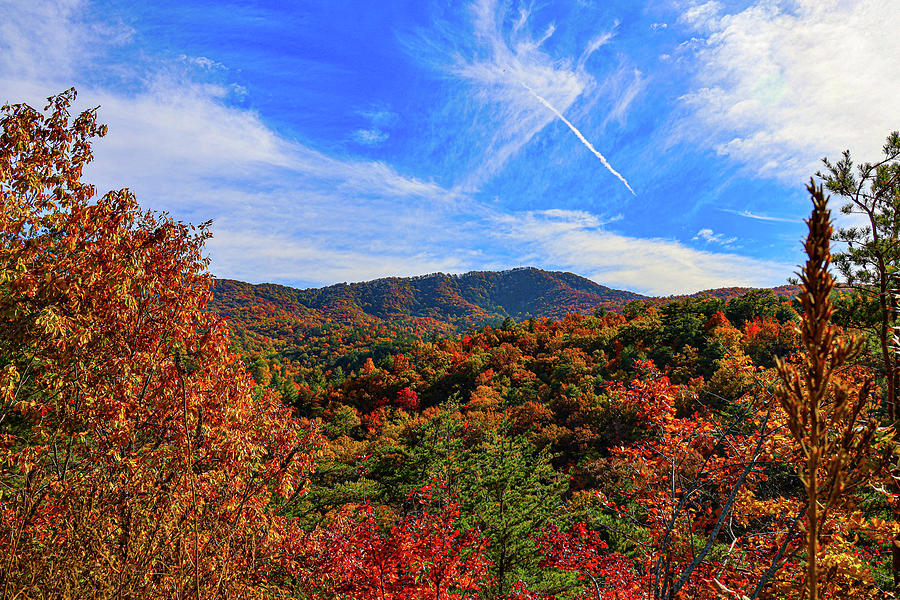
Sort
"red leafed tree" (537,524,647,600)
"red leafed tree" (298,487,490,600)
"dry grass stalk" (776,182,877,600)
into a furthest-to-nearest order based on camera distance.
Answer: "red leafed tree" (537,524,647,600)
"red leafed tree" (298,487,490,600)
"dry grass stalk" (776,182,877,600)

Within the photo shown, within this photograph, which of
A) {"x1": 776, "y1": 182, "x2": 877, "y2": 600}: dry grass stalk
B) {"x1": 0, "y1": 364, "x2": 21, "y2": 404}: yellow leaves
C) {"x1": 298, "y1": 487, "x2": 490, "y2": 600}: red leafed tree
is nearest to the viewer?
{"x1": 776, "y1": 182, "x2": 877, "y2": 600}: dry grass stalk

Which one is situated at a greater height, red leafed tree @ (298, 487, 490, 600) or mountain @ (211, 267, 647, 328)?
mountain @ (211, 267, 647, 328)

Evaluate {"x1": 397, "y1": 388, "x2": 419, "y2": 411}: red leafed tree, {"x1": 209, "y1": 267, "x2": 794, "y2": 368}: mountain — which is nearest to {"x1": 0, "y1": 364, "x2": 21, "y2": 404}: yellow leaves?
{"x1": 397, "y1": 388, "x2": 419, "y2": 411}: red leafed tree

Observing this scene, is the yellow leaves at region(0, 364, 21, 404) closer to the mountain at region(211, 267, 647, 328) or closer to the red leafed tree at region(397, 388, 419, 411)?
the red leafed tree at region(397, 388, 419, 411)

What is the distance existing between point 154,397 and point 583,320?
1610 inches

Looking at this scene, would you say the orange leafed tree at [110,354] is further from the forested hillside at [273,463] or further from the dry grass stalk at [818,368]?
the dry grass stalk at [818,368]

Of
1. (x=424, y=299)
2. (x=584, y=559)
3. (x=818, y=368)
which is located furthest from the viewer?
(x=424, y=299)

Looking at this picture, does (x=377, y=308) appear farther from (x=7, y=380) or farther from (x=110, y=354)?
(x=7, y=380)

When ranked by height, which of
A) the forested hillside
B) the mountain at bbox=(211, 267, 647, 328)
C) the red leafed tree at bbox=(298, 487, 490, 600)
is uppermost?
the mountain at bbox=(211, 267, 647, 328)

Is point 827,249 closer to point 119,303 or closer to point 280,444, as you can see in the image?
point 119,303

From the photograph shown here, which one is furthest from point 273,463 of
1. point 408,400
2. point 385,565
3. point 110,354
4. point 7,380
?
point 408,400

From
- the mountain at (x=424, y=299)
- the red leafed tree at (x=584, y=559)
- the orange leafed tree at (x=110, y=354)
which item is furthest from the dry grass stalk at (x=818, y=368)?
the mountain at (x=424, y=299)

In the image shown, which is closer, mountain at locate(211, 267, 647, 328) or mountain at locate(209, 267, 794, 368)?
mountain at locate(209, 267, 794, 368)

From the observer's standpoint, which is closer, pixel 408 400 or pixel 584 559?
pixel 584 559
